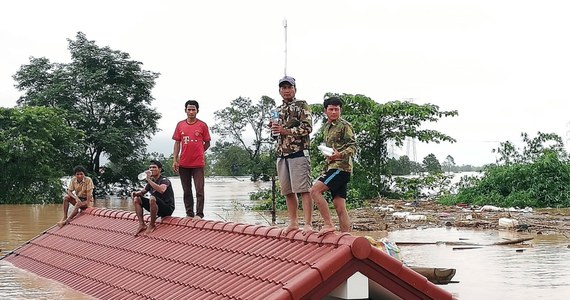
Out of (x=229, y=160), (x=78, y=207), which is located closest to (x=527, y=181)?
(x=78, y=207)

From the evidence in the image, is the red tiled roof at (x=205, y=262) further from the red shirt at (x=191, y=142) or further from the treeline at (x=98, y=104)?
the treeline at (x=98, y=104)

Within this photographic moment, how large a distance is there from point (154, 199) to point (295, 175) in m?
2.90

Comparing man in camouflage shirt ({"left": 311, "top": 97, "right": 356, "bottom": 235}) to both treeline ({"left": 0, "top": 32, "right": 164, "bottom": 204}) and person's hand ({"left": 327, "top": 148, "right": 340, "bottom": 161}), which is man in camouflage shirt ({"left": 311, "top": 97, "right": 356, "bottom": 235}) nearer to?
person's hand ({"left": 327, "top": 148, "right": 340, "bottom": 161})

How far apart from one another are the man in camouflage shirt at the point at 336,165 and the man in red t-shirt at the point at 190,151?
3529 millimetres

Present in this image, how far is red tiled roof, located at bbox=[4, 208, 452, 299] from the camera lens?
5.82m

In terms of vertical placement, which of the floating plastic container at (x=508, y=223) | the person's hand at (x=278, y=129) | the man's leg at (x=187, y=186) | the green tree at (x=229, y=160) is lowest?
the floating plastic container at (x=508, y=223)

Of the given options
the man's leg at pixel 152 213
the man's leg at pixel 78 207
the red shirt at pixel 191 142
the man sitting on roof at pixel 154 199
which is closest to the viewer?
the man's leg at pixel 152 213

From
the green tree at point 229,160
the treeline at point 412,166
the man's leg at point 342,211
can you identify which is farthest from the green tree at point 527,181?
the green tree at point 229,160

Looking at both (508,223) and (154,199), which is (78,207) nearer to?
(154,199)

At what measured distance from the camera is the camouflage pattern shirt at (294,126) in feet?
25.8

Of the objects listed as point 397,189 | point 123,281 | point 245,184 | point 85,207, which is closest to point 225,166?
point 245,184

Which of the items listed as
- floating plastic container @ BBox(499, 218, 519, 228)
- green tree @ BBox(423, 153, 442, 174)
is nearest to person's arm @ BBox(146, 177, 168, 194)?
floating plastic container @ BBox(499, 218, 519, 228)

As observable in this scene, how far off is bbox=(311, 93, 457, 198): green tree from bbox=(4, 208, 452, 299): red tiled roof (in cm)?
1798

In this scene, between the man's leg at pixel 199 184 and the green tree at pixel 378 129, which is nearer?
the man's leg at pixel 199 184
